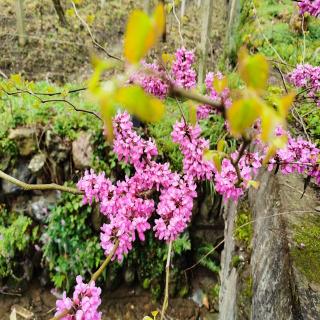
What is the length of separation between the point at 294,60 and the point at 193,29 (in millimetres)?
4254

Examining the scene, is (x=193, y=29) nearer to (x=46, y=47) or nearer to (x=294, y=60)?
(x=46, y=47)

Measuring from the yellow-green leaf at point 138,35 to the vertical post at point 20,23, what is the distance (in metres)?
7.66

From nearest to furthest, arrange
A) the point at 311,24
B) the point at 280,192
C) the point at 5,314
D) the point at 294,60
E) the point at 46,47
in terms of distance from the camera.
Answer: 1. the point at 280,192
2. the point at 5,314
3. the point at 294,60
4. the point at 311,24
5. the point at 46,47

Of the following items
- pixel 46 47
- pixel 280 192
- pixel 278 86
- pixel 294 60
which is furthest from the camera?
pixel 46 47

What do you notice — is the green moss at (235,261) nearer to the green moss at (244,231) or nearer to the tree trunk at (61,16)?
the green moss at (244,231)

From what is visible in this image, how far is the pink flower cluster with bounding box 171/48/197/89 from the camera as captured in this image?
242 centimetres

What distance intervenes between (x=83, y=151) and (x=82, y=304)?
2795mm

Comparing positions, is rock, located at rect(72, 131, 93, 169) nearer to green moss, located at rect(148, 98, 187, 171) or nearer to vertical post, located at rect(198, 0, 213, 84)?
green moss, located at rect(148, 98, 187, 171)

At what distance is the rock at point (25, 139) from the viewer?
163 inches

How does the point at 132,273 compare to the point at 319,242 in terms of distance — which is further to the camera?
the point at 132,273

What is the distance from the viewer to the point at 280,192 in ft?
7.06

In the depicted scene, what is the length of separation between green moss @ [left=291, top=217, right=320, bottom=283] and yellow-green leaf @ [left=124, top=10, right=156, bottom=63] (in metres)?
1.43

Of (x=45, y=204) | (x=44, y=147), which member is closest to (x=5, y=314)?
(x=45, y=204)

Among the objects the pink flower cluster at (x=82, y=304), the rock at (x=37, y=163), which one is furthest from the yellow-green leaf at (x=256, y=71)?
the rock at (x=37, y=163)
